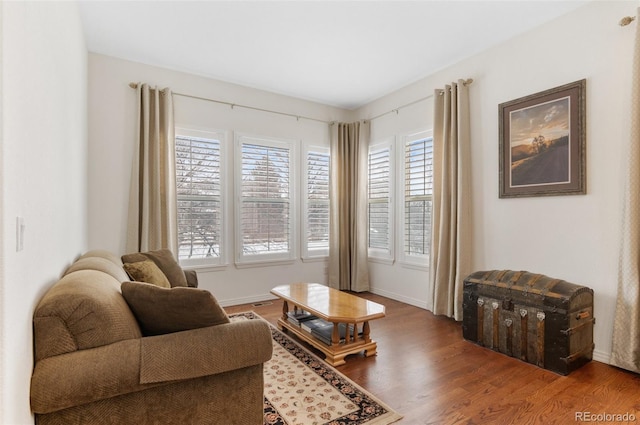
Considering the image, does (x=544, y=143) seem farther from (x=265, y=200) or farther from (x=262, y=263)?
(x=262, y=263)

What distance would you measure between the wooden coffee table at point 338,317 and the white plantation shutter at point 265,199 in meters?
1.40

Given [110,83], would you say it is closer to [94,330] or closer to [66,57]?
[66,57]

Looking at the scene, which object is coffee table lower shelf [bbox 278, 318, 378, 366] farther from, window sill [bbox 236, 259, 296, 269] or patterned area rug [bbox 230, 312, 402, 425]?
window sill [bbox 236, 259, 296, 269]

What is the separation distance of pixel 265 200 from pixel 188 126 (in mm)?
1341

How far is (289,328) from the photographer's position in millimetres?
3252

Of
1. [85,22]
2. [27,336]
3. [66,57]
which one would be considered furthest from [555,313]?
[85,22]

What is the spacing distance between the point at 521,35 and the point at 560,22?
1.08ft

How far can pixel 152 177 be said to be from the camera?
3.71m

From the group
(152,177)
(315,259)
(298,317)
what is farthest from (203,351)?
(315,259)

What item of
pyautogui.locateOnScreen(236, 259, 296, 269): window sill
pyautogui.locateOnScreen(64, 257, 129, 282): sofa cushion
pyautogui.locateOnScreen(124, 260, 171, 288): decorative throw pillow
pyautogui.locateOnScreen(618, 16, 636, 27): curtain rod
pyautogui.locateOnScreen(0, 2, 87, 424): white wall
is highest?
pyautogui.locateOnScreen(618, 16, 636, 27): curtain rod

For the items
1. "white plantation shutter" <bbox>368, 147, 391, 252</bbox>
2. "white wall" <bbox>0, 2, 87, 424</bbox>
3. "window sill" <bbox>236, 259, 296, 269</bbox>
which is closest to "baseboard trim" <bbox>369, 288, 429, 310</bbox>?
"white plantation shutter" <bbox>368, 147, 391, 252</bbox>

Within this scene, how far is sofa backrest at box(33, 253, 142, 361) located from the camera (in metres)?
1.25

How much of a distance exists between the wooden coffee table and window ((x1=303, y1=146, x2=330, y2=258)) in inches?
69.0

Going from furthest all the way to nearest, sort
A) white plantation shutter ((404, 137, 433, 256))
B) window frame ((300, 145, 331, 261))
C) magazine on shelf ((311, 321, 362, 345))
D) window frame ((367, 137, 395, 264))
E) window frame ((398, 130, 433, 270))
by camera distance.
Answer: window frame ((300, 145, 331, 261)) → window frame ((367, 137, 395, 264)) → window frame ((398, 130, 433, 270)) → white plantation shutter ((404, 137, 433, 256)) → magazine on shelf ((311, 321, 362, 345))
